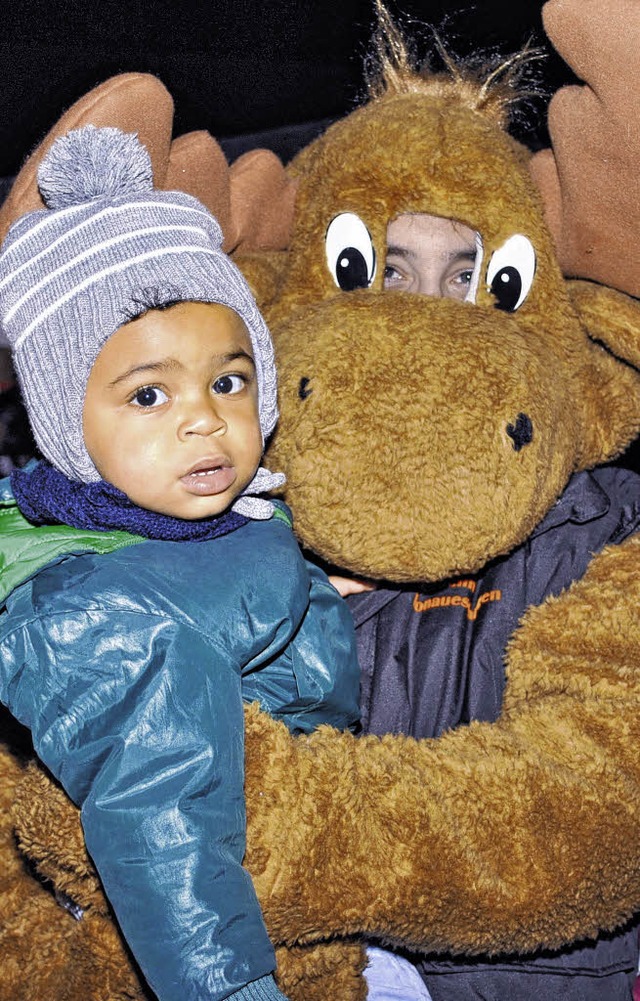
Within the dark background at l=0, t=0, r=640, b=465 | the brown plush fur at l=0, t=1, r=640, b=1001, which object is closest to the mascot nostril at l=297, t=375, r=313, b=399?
the brown plush fur at l=0, t=1, r=640, b=1001

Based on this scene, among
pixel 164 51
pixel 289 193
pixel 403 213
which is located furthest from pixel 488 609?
pixel 164 51

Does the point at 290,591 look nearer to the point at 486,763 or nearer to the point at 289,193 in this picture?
the point at 486,763

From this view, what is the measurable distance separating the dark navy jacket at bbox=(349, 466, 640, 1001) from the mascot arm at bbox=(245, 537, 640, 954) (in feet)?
0.57

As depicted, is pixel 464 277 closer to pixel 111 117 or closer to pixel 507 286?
pixel 507 286

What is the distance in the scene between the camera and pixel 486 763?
1270 mm

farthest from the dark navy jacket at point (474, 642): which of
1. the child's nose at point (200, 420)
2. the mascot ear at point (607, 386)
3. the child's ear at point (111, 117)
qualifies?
the child's ear at point (111, 117)

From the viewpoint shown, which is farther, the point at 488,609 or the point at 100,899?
the point at 488,609

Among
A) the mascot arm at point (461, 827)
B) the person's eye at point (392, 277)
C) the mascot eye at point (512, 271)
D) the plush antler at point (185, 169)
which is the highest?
the plush antler at point (185, 169)

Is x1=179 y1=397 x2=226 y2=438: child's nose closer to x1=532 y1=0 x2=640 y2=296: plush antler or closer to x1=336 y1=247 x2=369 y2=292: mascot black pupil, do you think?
x1=336 y1=247 x2=369 y2=292: mascot black pupil

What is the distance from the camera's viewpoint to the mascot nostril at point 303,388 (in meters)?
1.42

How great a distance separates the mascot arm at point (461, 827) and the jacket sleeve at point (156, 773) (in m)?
0.06

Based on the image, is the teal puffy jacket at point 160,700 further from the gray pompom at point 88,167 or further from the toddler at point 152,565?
the gray pompom at point 88,167

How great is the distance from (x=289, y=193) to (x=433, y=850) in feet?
3.27

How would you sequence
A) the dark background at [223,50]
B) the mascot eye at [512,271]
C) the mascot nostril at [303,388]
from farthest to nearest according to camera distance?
the dark background at [223,50]
the mascot eye at [512,271]
the mascot nostril at [303,388]
